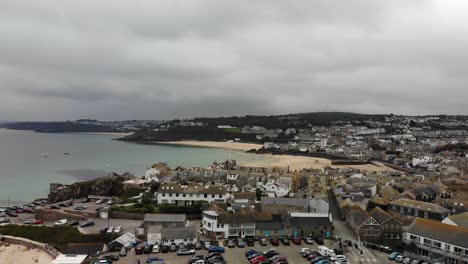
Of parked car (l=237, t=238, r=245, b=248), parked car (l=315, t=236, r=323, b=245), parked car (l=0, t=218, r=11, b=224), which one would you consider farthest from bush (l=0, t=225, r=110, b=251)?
parked car (l=315, t=236, r=323, b=245)

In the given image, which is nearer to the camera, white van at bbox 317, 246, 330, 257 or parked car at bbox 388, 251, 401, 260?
white van at bbox 317, 246, 330, 257

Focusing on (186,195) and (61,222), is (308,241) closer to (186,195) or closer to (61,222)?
(186,195)

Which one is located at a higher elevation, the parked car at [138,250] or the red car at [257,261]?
the red car at [257,261]

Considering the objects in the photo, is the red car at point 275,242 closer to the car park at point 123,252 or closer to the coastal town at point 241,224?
the coastal town at point 241,224

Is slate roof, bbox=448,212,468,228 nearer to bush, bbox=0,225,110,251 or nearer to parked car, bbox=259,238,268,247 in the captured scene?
parked car, bbox=259,238,268,247

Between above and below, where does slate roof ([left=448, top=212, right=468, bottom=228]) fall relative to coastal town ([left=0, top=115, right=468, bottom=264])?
above

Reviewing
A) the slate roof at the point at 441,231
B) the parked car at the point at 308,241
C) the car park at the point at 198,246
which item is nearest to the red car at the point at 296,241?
the parked car at the point at 308,241

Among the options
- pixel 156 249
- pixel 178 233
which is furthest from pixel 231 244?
pixel 156 249
